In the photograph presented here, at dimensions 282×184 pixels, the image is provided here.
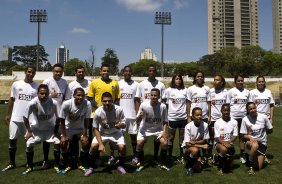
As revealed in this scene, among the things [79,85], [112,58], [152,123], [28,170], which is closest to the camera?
[28,170]

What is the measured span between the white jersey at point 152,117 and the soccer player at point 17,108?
7.75 feet

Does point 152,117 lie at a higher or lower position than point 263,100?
lower

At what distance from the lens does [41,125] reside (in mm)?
6566

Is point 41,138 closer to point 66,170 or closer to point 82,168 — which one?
point 66,170

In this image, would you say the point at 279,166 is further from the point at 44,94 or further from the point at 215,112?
the point at 44,94

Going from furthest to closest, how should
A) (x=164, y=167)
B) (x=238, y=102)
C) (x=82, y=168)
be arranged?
(x=238, y=102)
(x=164, y=167)
(x=82, y=168)

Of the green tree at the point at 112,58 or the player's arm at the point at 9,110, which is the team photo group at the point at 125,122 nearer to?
the player's arm at the point at 9,110

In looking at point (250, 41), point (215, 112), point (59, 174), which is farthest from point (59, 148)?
point (250, 41)

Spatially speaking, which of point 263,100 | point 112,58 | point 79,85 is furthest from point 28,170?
point 112,58

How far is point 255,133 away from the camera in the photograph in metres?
6.99

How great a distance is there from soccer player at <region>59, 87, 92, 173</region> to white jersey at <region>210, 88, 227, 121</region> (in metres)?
2.89

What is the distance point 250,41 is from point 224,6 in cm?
1783

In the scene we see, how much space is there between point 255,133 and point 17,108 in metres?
5.02

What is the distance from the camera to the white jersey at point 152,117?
22.7 feet
